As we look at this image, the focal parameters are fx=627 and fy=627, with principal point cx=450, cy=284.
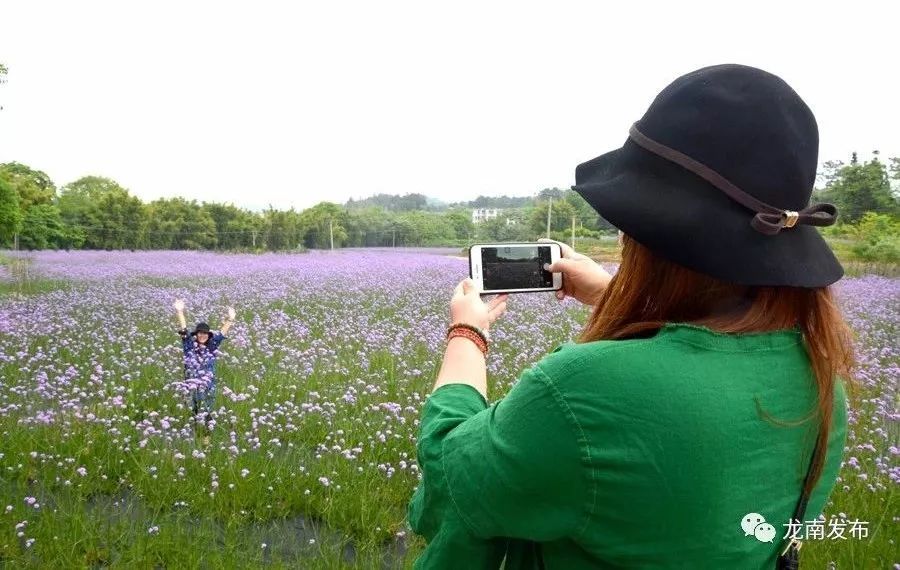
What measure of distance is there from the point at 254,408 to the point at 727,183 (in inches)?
101

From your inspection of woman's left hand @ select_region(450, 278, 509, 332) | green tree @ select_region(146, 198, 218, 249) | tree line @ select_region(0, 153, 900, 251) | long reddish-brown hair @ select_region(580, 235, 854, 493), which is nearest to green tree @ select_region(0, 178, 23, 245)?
tree line @ select_region(0, 153, 900, 251)

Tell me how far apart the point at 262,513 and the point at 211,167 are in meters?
1.72

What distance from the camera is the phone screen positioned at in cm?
124

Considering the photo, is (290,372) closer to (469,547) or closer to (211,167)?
(211,167)

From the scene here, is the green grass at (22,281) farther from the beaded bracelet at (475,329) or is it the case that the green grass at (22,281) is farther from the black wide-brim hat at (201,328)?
the beaded bracelet at (475,329)

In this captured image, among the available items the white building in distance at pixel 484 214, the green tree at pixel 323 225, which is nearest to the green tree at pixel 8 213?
the green tree at pixel 323 225

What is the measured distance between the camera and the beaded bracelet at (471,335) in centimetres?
88

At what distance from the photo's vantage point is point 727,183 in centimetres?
64

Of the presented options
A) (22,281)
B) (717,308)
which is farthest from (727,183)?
(22,281)

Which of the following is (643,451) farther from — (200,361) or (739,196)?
(200,361)

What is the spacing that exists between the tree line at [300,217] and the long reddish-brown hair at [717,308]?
1.85m

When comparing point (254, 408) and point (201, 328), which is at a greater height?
point (201, 328)

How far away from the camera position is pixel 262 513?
7.64 ft

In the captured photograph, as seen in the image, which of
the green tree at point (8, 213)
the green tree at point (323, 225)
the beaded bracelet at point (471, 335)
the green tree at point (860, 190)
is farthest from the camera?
the green tree at point (323, 225)
